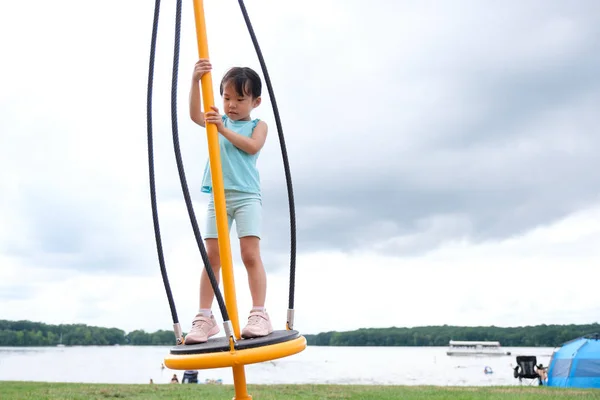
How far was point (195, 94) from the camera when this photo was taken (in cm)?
387

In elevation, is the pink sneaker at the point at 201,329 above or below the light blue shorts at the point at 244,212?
below

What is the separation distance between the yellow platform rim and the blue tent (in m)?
15.9

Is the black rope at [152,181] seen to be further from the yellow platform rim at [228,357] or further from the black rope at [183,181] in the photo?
the yellow platform rim at [228,357]

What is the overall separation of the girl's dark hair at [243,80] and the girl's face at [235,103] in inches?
1.0

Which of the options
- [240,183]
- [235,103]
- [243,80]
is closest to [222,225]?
[240,183]

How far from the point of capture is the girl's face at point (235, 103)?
3.93 metres

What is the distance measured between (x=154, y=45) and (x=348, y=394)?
8.44m

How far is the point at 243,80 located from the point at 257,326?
1479 millimetres

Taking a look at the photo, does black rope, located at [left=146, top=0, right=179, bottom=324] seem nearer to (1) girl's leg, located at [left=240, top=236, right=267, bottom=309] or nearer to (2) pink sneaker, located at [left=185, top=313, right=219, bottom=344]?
(2) pink sneaker, located at [left=185, top=313, right=219, bottom=344]

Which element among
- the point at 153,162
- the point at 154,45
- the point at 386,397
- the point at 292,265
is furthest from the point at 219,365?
the point at 386,397

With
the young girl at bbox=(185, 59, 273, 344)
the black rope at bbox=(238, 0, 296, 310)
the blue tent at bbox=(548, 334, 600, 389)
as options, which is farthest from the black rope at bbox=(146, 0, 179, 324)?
the blue tent at bbox=(548, 334, 600, 389)

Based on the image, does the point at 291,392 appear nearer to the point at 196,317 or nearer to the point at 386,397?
the point at 386,397

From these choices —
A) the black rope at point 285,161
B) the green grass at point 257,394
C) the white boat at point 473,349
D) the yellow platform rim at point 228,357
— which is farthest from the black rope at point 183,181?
the white boat at point 473,349

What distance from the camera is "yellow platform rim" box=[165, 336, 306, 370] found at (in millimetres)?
3232
